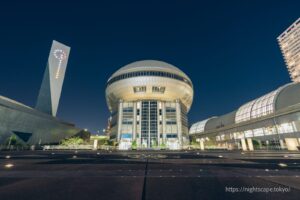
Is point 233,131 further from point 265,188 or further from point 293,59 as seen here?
point 293,59

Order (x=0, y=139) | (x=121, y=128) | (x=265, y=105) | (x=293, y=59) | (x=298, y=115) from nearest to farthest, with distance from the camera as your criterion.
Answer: (x=0, y=139), (x=298, y=115), (x=265, y=105), (x=121, y=128), (x=293, y=59)

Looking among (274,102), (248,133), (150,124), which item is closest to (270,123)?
(274,102)

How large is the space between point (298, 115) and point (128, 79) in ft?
216

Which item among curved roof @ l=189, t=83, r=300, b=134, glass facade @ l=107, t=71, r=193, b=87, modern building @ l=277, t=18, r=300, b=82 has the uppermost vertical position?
modern building @ l=277, t=18, r=300, b=82

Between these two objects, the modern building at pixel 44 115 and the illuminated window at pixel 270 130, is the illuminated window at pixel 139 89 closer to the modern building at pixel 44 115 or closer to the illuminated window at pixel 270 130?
the modern building at pixel 44 115

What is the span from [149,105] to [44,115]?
4456 centimetres

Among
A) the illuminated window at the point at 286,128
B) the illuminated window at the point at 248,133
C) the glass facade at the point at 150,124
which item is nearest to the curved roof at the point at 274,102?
the illuminated window at the point at 248,133

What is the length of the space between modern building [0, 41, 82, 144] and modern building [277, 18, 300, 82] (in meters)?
183

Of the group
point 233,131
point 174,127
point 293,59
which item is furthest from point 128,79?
point 293,59

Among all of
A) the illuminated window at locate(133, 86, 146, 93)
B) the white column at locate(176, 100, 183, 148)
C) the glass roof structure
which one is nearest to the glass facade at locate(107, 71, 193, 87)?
the illuminated window at locate(133, 86, 146, 93)

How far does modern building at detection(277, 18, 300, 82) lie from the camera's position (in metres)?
136

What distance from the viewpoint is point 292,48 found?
14075 cm

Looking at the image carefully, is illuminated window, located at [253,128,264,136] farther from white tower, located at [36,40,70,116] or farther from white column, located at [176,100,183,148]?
white tower, located at [36,40,70,116]

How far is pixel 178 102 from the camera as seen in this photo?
259 ft
